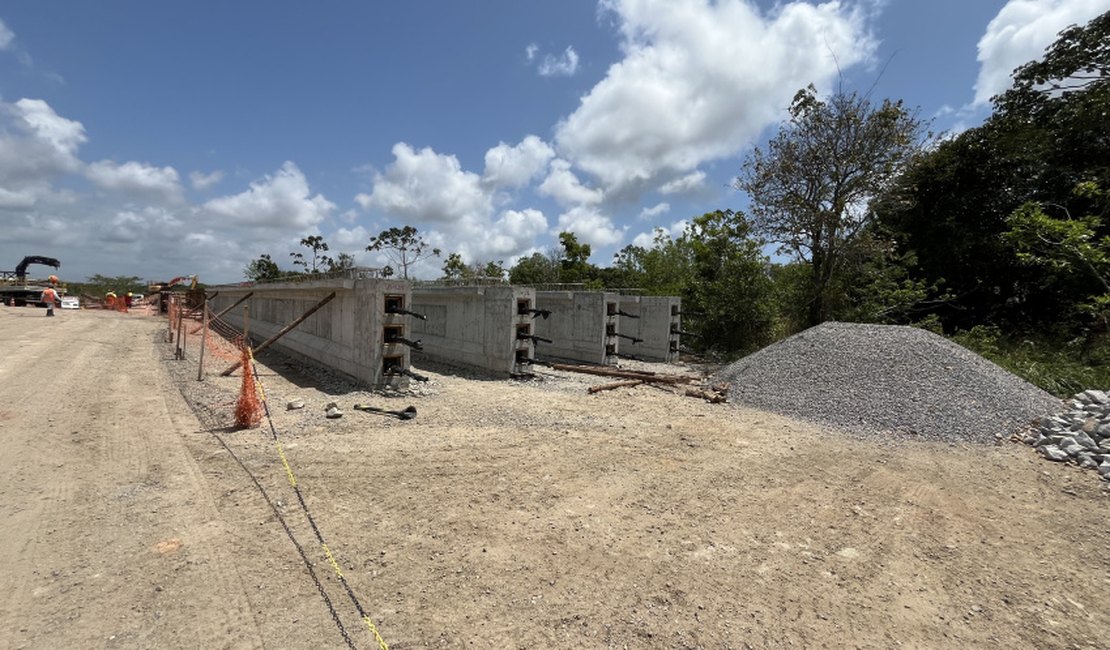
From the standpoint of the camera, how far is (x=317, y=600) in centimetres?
349

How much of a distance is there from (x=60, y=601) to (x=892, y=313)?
23.6m

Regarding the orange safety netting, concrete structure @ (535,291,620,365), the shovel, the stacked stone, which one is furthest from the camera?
concrete structure @ (535,291,620,365)

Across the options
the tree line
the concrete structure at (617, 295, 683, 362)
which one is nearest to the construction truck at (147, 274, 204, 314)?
the tree line

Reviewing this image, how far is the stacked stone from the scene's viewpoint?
737 cm

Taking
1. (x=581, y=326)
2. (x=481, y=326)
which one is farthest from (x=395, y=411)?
(x=581, y=326)

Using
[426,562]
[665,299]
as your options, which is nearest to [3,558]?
[426,562]

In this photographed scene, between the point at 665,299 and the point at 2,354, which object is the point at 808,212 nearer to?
the point at 665,299

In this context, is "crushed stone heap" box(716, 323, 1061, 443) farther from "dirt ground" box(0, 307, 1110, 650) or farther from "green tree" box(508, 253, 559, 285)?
"green tree" box(508, 253, 559, 285)

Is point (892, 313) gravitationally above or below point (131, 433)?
above

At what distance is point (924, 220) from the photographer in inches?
880

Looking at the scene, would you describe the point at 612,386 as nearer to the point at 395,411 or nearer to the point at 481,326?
the point at 481,326

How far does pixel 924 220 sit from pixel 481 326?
20.5m

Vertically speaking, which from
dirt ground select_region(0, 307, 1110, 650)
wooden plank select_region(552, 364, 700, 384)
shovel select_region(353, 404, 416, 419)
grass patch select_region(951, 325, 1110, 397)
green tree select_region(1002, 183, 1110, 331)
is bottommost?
dirt ground select_region(0, 307, 1110, 650)

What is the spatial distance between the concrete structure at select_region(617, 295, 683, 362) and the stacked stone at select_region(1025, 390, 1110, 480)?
1116cm
